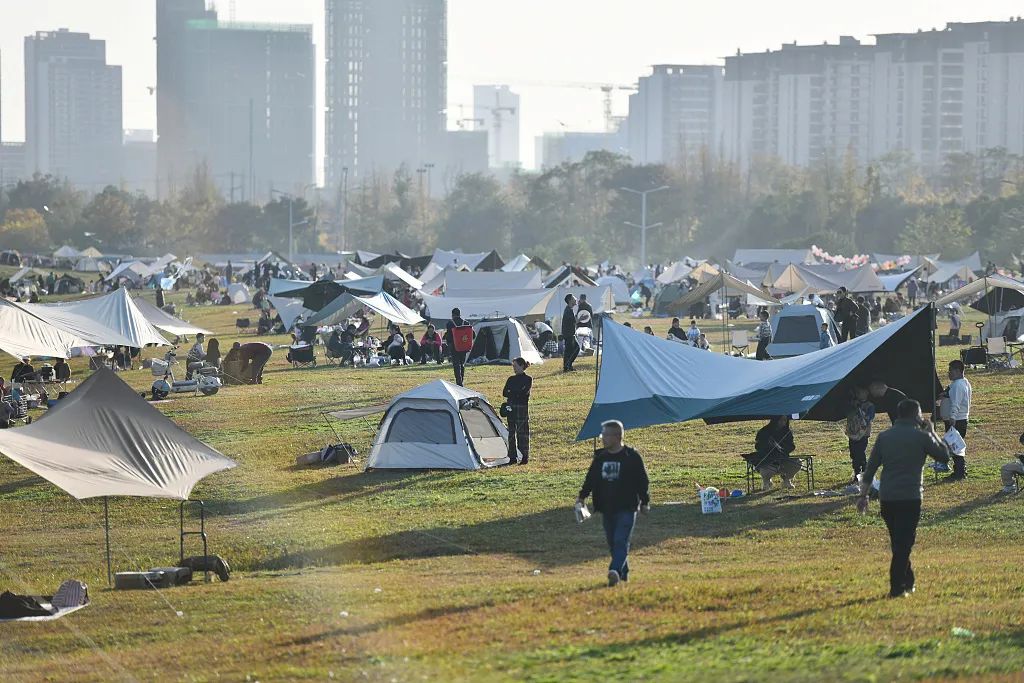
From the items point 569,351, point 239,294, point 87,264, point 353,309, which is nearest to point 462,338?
point 569,351

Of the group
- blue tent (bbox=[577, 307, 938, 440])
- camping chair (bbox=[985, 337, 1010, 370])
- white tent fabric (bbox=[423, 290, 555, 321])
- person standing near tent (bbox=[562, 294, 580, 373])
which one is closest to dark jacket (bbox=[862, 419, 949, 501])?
→ blue tent (bbox=[577, 307, 938, 440])

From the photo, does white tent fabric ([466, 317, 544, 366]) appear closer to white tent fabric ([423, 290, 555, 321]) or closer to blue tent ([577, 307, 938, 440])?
white tent fabric ([423, 290, 555, 321])

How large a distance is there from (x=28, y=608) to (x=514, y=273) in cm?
3496

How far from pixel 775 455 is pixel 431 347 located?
21.0 metres

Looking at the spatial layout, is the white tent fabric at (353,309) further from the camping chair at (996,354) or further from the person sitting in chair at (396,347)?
the camping chair at (996,354)

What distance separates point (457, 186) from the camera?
142125 mm

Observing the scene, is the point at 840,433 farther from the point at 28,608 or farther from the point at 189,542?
the point at 28,608

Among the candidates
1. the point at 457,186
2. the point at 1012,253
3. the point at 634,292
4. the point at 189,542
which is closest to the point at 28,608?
the point at 189,542

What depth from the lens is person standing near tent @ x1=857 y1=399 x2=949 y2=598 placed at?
11.4 meters

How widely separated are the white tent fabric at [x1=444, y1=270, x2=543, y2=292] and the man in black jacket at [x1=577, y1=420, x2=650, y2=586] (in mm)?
34303

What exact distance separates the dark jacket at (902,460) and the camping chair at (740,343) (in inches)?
955

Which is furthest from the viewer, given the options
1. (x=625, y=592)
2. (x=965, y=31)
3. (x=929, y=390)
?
(x=965, y=31)

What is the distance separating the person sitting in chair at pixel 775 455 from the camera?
60.5 ft

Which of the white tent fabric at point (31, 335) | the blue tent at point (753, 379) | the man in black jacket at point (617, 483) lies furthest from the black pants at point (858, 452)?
the white tent fabric at point (31, 335)
